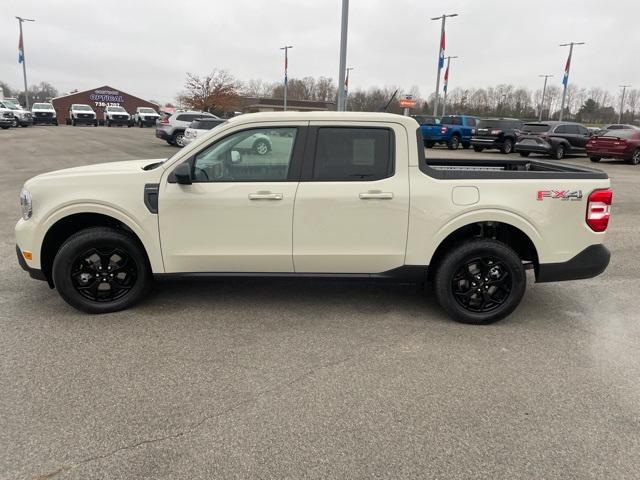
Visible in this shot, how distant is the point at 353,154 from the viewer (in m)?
4.24

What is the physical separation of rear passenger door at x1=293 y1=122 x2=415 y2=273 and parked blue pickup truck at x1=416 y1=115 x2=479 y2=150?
21.9m

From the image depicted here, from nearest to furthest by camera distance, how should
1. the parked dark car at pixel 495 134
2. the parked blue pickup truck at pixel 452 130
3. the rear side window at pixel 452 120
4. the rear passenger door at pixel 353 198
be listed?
the rear passenger door at pixel 353 198 → the parked dark car at pixel 495 134 → the parked blue pickup truck at pixel 452 130 → the rear side window at pixel 452 120

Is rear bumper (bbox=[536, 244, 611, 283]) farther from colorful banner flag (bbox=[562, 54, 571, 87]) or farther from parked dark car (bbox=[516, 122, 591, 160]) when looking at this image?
colorful banner flag (bbox=[562, 54, 571, 87])

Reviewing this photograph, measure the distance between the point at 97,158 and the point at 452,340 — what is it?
17.0 meters

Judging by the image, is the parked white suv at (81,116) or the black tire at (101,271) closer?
the black tire at (101,271)

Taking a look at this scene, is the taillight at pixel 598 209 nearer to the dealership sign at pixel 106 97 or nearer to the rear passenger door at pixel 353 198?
the rear passenger door at pixel 353 198

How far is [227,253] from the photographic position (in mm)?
4262

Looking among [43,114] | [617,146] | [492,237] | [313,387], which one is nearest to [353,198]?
[492,237]

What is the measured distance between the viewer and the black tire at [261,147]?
4.24m

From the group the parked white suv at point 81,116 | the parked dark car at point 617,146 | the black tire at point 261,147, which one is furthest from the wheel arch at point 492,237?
the parked white suv at point 81,116

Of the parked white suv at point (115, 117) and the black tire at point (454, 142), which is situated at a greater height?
the parked white suv at point (115, 117)

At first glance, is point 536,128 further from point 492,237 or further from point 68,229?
point 68,229

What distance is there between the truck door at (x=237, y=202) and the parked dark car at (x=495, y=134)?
21.1 meters

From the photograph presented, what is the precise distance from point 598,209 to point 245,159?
303 centimetres
